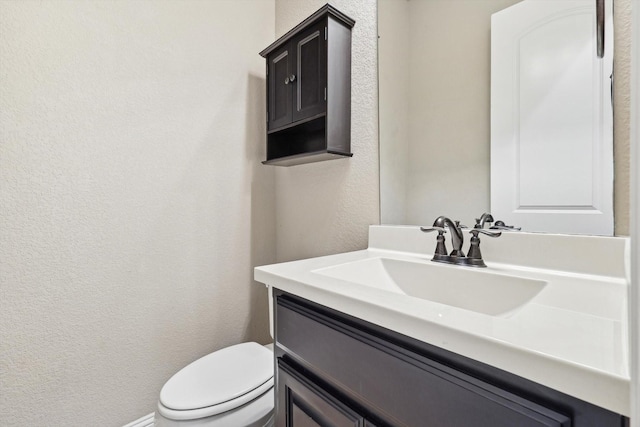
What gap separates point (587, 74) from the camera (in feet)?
2.49

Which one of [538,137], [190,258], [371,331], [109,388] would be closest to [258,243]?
[190,258]

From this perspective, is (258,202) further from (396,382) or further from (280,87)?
(396,382)

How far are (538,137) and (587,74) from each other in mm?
173

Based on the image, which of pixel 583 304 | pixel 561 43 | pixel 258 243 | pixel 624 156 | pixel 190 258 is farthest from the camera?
pixel 258 243

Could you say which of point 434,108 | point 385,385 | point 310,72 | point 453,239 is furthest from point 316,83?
point 385,385

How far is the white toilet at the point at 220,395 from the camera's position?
0.91 metres

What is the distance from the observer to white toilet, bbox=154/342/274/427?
91 centimetres

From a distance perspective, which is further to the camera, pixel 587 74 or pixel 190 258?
pixel 190 258

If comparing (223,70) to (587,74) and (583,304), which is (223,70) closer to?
(587,74)

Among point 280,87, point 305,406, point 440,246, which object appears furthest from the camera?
point 280,87

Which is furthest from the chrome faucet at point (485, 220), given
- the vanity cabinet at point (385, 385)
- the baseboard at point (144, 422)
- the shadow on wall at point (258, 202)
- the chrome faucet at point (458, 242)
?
the baseboard at point (144, 422)

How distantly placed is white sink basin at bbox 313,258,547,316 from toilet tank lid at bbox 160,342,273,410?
0.53 meters

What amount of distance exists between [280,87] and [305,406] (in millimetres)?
1316

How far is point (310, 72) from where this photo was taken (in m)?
1.27
